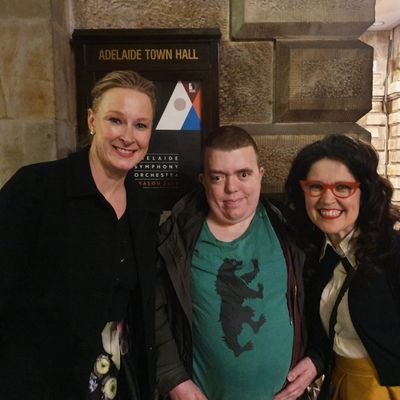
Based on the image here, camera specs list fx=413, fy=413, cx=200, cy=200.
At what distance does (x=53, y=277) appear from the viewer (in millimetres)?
1309

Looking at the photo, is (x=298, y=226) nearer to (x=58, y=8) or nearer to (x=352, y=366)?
(x=352, y=366)

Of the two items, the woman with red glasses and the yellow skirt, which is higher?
the woman with red glasses

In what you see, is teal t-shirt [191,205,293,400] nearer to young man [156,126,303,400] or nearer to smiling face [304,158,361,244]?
young man [156,126,303,400]

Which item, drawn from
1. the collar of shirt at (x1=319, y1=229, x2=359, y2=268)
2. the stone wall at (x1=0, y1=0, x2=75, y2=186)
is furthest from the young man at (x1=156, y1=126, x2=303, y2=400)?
the stone wall at (x1=0, y1=0, x2=75, y2=186)

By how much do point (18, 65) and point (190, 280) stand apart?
3.95 ft

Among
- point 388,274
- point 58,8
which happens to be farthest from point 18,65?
point 388,274

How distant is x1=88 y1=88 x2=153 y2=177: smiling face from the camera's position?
141cm

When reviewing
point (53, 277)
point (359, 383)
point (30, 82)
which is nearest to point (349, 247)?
point (359, 383)

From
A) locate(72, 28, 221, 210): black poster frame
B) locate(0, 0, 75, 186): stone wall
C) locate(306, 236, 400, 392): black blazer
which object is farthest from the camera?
locate(72, 28, 221, 210): black poster frame

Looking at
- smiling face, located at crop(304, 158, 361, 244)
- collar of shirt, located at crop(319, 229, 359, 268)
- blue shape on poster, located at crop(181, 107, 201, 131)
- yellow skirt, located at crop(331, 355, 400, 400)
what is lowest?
yellow skirt, located at crop(331, 355, 400, 400)

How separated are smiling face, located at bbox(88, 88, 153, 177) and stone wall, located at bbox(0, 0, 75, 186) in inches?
19.2

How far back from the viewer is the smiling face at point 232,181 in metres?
1.54

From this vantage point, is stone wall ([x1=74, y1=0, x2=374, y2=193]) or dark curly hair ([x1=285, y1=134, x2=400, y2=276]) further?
stone wall ([x1=74, y1=0, x2=374, y2=193])

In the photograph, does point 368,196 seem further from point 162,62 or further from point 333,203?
point 162,62
